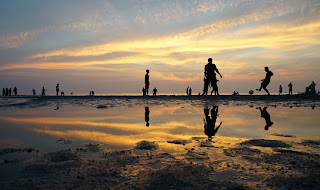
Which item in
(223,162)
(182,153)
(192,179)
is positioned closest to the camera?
(192,179)

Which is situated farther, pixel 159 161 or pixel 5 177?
pixel 159 161

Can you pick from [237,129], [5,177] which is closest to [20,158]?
[5,177]

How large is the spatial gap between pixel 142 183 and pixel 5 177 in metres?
1.89

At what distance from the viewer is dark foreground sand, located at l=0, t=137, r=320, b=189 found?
279cm

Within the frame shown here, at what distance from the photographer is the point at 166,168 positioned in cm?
335

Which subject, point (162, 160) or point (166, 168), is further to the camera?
point (162, 160)

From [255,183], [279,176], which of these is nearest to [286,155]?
[279,176]

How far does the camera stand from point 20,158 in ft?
12.8

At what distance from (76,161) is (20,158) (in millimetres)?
1083

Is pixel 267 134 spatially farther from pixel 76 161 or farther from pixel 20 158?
pixel 20 158

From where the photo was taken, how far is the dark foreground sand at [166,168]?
2.79 m

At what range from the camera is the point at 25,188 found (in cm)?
271

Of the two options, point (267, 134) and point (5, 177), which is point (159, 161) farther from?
point (267, 134)

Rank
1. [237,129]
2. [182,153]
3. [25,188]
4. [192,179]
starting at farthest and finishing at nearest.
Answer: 1. [237,129]
2. [182,153]
3. [192,179]
4. [25,188]
